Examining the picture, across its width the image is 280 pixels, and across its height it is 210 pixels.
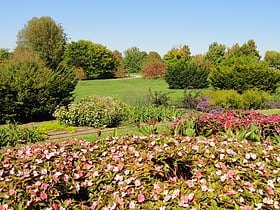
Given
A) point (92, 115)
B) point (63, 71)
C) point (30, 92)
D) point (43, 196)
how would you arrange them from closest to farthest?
point (43, 196) → point (92, 115) → point (30, 92) → point (63, 71)

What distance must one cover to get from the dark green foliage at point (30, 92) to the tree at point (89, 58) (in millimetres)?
32303

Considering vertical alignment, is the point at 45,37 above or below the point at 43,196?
above

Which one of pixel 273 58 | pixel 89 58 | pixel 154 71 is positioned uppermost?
pixel 89 58

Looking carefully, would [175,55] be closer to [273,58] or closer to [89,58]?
[89,58]

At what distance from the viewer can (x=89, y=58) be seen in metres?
46.2

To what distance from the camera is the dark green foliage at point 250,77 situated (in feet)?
64.4

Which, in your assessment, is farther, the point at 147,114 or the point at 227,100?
the point at 227,100

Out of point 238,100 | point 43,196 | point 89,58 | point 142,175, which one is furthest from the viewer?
point 89,58

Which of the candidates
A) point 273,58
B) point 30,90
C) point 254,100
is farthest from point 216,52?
point 30,90

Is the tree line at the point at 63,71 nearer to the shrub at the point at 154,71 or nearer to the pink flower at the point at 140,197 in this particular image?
the shrub at the point at 154,71

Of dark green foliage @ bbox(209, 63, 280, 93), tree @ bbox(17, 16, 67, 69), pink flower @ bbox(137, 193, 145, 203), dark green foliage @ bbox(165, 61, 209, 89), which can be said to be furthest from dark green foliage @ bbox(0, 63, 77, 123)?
tree @ bbox(17, 16, 67, 69)

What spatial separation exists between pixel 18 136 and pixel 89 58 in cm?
3861

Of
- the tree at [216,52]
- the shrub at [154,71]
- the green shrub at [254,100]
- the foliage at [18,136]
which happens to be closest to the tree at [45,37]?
the shrub at [154,71]

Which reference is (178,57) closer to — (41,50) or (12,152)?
(41,50)
